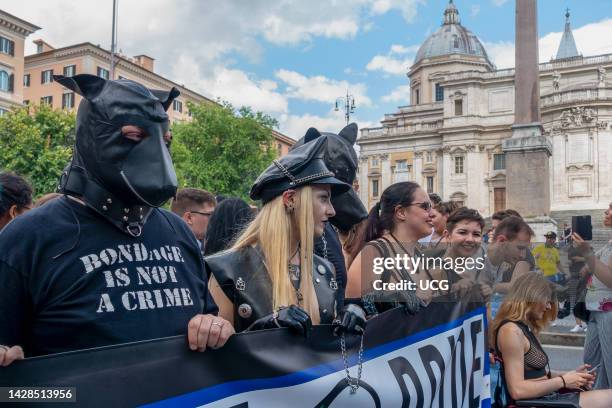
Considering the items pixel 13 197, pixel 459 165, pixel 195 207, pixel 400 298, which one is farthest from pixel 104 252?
pixel 459 165

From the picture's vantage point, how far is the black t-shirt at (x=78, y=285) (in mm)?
1820

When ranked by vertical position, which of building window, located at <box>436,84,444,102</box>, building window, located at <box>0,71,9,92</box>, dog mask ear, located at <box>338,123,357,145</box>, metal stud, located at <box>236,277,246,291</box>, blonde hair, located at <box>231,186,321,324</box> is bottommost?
metal stud, located at <box>236,277,246,291</box>

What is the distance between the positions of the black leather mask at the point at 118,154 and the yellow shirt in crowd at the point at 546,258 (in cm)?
299

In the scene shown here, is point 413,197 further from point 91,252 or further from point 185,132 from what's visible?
point 185,132

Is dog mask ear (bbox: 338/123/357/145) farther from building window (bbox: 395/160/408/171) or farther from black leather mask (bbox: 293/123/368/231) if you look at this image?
building window (bbox: 395/160/408/171)

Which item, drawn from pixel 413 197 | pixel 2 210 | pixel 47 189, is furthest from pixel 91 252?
pixel 47 189

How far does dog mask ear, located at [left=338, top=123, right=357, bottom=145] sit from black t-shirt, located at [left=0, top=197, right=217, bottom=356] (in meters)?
2.31

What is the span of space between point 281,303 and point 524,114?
18586mm

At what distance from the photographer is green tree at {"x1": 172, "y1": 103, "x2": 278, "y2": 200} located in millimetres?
42031

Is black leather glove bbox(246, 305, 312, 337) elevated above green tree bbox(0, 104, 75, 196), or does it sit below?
below

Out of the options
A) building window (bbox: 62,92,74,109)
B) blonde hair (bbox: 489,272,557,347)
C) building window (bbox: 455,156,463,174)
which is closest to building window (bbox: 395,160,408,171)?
building window (bbox: 455,156,463,174)

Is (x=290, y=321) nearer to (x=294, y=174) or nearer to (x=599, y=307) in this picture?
(x=294, y=174)

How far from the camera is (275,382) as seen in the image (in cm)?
223

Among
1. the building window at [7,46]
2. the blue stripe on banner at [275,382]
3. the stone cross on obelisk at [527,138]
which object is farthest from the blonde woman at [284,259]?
the building window at [7,46]
